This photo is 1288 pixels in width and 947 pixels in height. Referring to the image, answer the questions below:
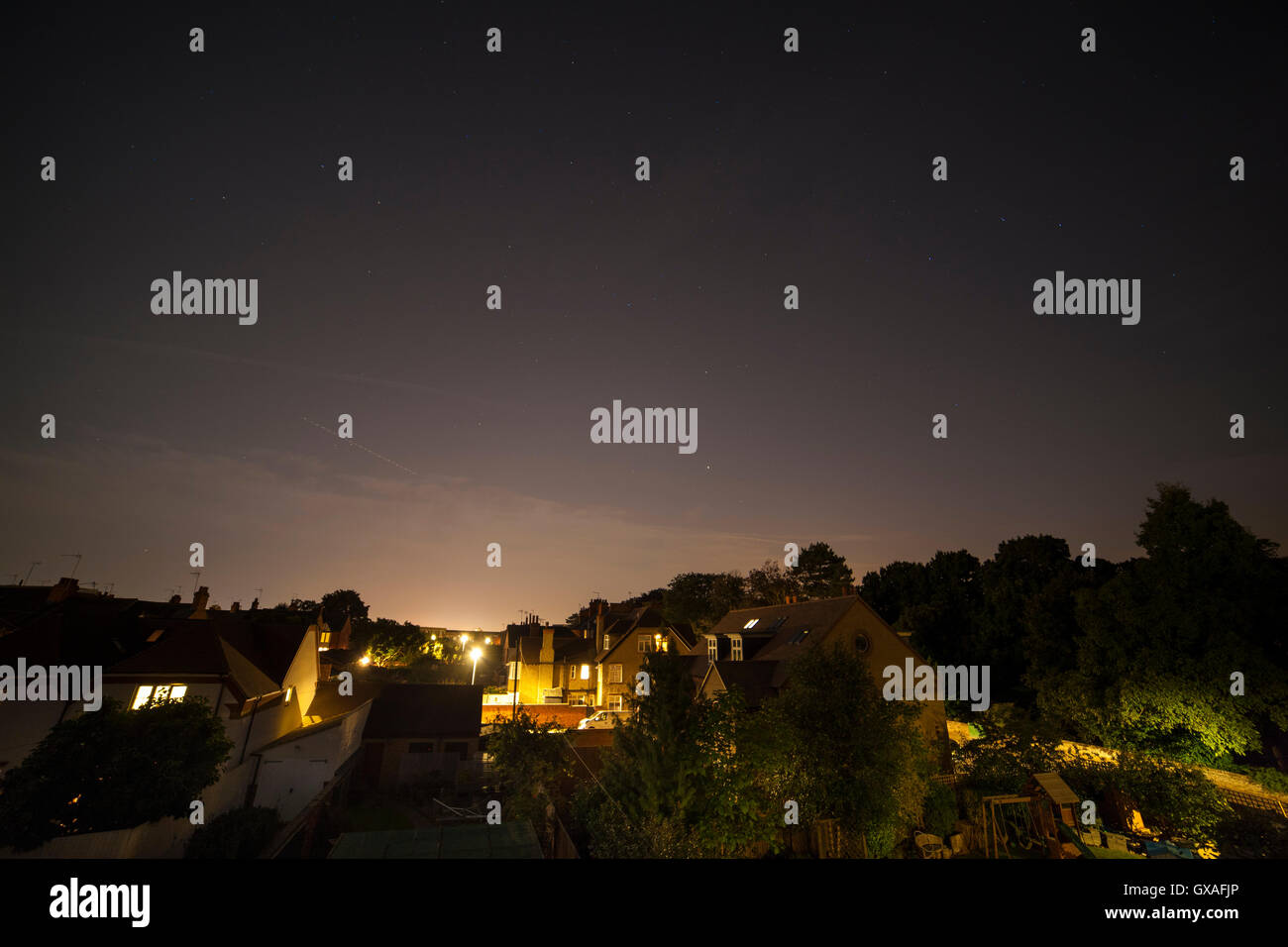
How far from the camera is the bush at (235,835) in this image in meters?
26.0

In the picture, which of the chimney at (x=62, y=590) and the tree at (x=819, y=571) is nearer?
the chimney at (x=62, y=590)

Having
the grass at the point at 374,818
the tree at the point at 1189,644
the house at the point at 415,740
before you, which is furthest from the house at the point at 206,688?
the tree at the point at 1189,644

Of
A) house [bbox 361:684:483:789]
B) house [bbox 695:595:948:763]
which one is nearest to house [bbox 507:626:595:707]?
house [bbox 361:684:483:789]

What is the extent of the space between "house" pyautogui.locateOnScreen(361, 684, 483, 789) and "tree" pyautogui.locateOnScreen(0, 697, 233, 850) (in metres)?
19.1

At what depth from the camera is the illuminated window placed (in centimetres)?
3084

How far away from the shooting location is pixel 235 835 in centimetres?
2706

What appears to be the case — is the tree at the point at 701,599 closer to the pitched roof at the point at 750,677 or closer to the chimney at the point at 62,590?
the pitched roof at the point at 750,677

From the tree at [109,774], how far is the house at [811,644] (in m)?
27.0

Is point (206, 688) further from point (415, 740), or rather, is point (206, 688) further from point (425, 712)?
point (425, 712)

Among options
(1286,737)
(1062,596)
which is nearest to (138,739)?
(1286,737)

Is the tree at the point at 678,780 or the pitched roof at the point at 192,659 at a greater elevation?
the pitched roof at the point at 192,659

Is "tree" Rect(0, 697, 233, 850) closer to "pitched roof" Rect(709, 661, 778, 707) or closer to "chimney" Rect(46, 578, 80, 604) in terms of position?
"chimney" Rect(46, 578, 80, 604)
